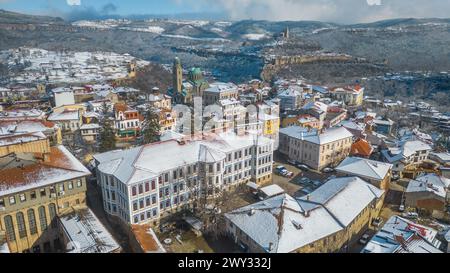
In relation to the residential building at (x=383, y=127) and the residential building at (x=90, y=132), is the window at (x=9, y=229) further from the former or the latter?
the residential building at (x=383, y=127)

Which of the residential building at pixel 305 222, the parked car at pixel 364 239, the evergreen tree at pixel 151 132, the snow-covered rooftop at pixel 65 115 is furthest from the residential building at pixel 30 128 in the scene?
the parked car at pixel 364 239

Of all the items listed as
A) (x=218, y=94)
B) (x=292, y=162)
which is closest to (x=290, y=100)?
(x=218, y=94)

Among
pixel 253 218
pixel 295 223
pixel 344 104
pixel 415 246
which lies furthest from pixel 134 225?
pixel 344 104

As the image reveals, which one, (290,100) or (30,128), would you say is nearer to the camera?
(30,128)

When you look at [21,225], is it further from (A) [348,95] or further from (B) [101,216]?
(A) [348,95]

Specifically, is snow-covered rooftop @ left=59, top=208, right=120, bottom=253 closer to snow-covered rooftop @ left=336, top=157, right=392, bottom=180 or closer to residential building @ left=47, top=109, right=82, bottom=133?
snow-covered rooftop @ left=336, top=157, right=392, bottom=180

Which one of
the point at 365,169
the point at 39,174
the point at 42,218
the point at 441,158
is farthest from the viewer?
the point at 441,158

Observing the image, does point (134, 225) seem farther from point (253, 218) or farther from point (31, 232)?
point (253, 218)
